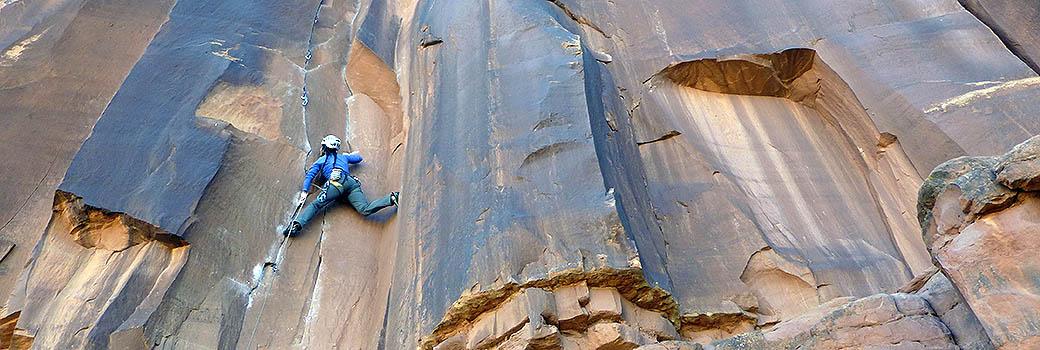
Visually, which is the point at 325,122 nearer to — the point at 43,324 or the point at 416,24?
the point at 416,24

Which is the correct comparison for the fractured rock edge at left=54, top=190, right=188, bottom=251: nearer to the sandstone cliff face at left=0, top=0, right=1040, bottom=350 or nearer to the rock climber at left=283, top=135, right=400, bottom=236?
the sandstone cliff face at left=0, top=0, right=1040, bottom=350

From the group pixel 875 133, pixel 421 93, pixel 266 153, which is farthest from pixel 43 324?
pixel 875 133

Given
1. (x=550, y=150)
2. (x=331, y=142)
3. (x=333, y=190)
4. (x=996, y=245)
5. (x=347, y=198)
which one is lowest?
(x=347, y=198)

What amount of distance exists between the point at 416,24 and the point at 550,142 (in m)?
3.37

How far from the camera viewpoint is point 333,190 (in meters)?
7.10

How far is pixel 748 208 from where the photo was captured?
6.62 metres

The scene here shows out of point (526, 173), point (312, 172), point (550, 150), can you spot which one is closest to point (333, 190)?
point (312, 172)

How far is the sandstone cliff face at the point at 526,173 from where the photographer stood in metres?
→ 5.01

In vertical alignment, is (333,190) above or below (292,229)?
above

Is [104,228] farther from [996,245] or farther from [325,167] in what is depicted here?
[996,245]

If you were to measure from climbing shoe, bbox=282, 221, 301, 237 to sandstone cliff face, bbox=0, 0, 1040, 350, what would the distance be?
121 millimetres

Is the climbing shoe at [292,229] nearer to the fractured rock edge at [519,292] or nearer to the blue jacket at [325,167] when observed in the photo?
the blue jacket at [325,167]

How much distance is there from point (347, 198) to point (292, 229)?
2.04ft

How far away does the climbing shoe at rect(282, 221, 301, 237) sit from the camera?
6.85 meters
